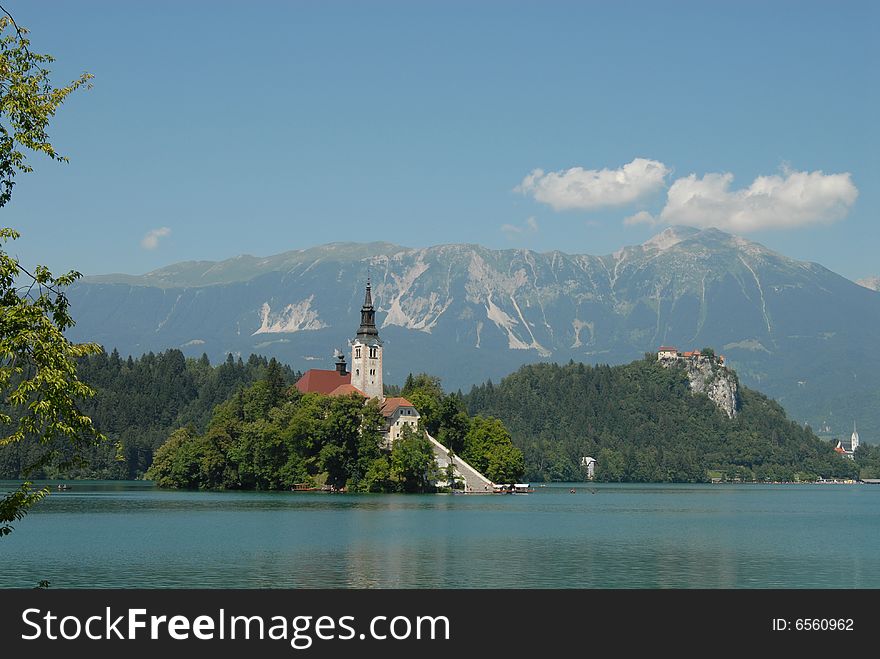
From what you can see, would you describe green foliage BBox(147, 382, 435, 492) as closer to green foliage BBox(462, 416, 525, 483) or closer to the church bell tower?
green foliage BBox(462, 416, 525, 483)

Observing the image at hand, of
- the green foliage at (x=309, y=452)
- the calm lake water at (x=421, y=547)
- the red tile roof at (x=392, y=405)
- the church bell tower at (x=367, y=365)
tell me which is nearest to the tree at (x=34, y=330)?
the calm lake water at (x=421, y=547)

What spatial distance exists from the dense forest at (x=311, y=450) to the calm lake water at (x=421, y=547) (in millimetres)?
27438

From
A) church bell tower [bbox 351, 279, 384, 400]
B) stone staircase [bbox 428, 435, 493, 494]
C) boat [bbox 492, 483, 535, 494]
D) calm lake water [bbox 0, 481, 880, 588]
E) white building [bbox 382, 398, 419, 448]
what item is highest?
church bell tower [bbox 351, 279, 384, 400]

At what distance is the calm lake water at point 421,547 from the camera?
181 feet

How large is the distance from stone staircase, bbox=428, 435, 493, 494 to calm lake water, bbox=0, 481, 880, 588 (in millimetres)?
36294

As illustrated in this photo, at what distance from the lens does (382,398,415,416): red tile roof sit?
161750 millimetres

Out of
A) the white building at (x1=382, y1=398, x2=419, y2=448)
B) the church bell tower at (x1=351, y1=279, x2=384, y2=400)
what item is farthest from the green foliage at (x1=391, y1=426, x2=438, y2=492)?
the church bell tower at (x1=351, y1=279, x2=384, y2=400)

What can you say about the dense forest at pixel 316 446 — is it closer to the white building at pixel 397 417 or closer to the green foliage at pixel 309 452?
the green foliage at pixel 309 452
